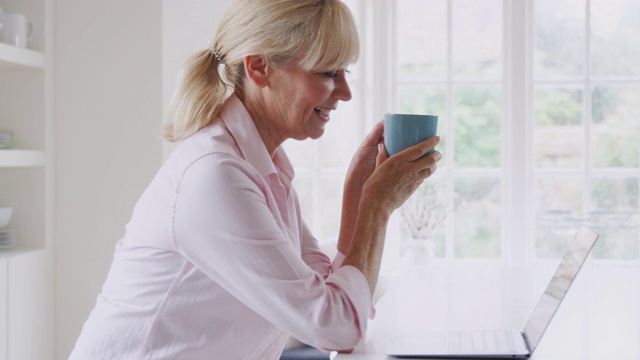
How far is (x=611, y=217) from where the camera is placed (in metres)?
4.39

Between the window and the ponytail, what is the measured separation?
9.67 ft

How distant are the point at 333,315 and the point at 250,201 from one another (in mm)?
200

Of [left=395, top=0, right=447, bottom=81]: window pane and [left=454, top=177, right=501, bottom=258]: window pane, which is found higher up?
[left=395, top=0, right=447, bottom=81]: window pane

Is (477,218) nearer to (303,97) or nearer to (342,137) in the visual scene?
(342,137)

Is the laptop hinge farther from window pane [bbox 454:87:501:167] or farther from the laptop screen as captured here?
window pane [bbox 454:87:501:167]

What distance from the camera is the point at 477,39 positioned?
14.6 feet

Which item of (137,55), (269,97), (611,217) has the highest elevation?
(137,55)

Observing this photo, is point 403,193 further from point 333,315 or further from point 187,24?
point 187,24

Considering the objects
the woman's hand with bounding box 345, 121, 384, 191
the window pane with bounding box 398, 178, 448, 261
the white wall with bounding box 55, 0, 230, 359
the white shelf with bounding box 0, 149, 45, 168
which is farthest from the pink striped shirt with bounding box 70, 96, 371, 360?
the window pane with bounding box 398, 178, 448, 261

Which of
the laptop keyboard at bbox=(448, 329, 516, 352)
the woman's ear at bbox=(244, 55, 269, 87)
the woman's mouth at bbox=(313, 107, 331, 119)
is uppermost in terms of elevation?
the woman's ear at bbox=(244, 55, 269, 87)

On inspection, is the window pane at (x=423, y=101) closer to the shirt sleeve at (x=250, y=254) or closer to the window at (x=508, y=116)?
the window at (x=508, y=116)

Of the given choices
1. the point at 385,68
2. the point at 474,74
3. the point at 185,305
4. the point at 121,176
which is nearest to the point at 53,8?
the point at 121,176

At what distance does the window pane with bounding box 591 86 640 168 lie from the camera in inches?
172

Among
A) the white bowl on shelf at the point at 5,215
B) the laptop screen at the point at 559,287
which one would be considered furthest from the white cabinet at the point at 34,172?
the laptop screen at the point at 559,287
